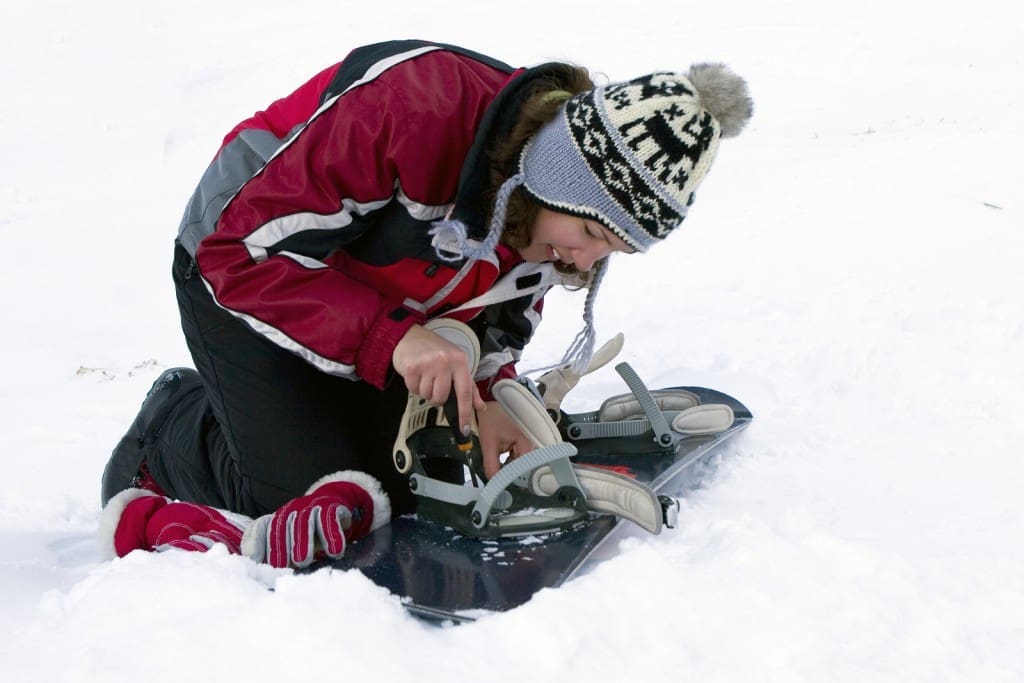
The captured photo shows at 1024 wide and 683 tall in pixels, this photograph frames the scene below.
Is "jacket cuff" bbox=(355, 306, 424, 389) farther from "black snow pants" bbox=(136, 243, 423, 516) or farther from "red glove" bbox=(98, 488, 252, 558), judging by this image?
"red glove" bbox=(98, 488, 252, 558)

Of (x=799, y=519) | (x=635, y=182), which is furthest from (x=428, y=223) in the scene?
(x=799, y=519)

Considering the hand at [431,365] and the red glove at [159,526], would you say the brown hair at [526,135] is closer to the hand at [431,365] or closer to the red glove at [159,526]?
the hand at [431,365]

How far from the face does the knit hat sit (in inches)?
1.3

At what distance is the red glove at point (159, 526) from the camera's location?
2.11m

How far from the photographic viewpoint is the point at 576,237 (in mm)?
2014

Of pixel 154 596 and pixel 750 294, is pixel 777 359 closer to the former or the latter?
pixel 750 294

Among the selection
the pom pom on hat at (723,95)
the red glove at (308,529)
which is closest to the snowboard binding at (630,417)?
the red glove at (308,529)

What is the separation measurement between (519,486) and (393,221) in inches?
25.8

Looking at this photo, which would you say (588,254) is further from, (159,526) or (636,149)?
(159,526)

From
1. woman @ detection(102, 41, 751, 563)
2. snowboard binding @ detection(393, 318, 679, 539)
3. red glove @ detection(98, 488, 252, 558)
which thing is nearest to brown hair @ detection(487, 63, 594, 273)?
woman @ detection(102, 41, 751, 563)

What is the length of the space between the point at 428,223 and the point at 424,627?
0.88 m

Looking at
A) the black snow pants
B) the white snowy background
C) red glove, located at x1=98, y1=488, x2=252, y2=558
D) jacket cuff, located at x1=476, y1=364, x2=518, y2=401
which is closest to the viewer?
the white snowy background

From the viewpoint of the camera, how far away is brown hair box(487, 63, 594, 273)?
6.37 feet

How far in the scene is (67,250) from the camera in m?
6.09
